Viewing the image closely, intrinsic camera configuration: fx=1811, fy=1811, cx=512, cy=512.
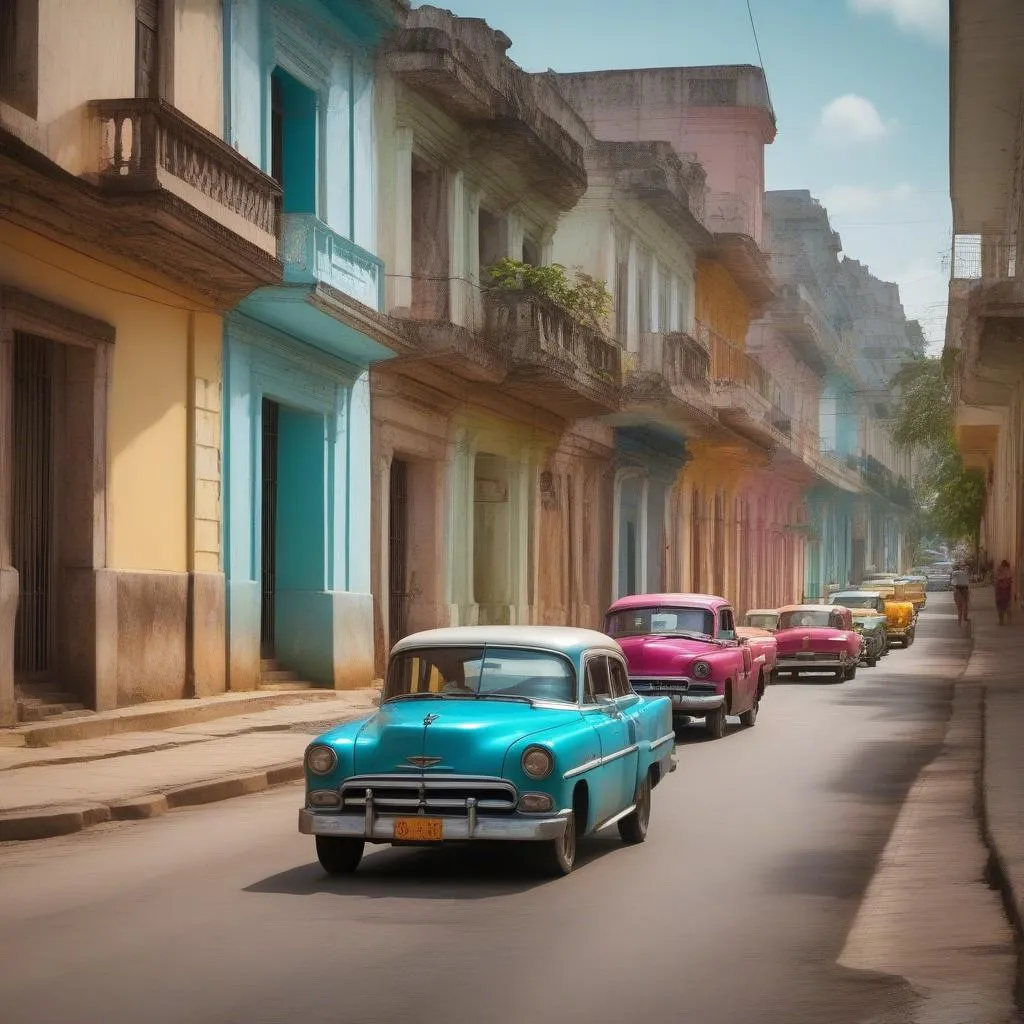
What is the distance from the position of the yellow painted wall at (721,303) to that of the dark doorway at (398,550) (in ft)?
58.5

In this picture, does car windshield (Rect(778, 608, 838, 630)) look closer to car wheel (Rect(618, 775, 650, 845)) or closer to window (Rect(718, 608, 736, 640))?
window (Rect(718, 608, 736, 640))

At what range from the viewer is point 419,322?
23.0m

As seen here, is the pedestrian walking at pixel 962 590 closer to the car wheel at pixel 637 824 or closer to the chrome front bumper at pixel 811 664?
the chrome front bumper at pixel 811 664

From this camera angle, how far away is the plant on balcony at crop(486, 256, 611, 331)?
86.9 feet

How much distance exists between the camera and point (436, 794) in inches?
343

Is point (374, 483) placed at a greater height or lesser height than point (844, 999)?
greater

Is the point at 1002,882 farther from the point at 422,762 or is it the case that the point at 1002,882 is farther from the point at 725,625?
the point at 725,625

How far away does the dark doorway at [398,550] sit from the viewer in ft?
84.8

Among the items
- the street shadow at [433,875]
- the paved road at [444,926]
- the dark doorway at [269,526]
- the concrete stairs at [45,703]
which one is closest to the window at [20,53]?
the concrete stairs at [45,703]

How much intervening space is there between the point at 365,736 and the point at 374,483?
1491 cm

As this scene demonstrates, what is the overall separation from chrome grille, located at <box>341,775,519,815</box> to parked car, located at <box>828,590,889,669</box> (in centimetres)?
2457

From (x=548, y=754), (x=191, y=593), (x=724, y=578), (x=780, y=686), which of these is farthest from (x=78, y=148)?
(x=724, y=578)

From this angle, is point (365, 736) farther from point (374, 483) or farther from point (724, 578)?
point (724, 578)

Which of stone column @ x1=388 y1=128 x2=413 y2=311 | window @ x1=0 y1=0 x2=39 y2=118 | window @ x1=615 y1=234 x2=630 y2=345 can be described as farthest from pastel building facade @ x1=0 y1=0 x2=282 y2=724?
window @ x1=615 y1=234 x2=630 y2=345
